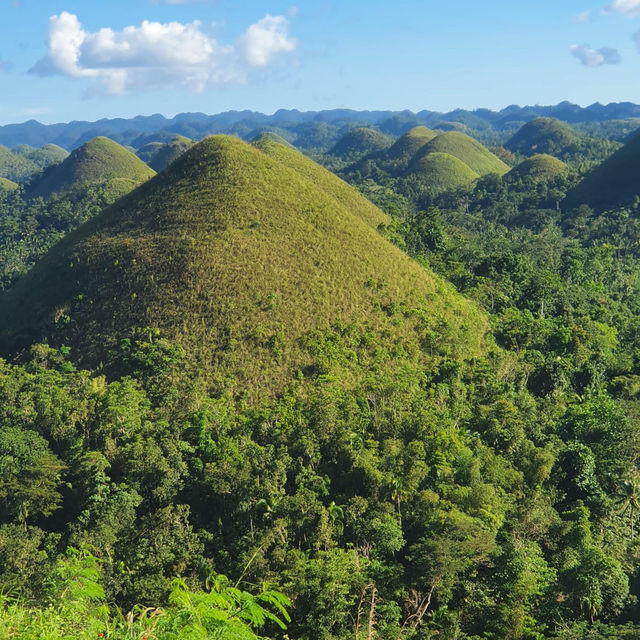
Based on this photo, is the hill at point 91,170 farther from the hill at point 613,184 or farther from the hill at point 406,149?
the hill at point 613,184

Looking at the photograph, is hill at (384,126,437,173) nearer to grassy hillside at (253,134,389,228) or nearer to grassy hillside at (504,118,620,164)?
grassy hillside at (504,118,620,164)

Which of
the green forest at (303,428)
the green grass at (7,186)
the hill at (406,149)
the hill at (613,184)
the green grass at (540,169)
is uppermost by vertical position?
Result: the hill at (406,149)

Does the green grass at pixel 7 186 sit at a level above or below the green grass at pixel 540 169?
above

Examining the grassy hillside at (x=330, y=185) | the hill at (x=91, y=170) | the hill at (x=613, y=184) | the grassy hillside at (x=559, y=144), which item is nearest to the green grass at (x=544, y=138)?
the grassy hillside at (x=559, y=144)

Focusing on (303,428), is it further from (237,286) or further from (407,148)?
(407,148)

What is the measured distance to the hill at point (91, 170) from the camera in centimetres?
11212

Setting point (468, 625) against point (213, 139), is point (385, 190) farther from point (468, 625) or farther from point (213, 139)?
point (468, 625)

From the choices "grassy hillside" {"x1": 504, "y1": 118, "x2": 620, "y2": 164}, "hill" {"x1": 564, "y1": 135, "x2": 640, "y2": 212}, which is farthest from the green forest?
"grassy hillside" {"x1": 504, "y1": 118, "x2": 620, "y2": 164}

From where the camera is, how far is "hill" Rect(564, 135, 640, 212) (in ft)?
273

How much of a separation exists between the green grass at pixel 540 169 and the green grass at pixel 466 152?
60.7 feet

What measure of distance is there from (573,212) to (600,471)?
69.4m

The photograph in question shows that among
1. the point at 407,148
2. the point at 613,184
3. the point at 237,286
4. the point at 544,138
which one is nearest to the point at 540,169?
the point at 613,184

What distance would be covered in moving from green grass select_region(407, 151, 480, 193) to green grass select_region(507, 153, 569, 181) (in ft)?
33.4

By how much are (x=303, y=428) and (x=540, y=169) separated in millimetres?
100646
